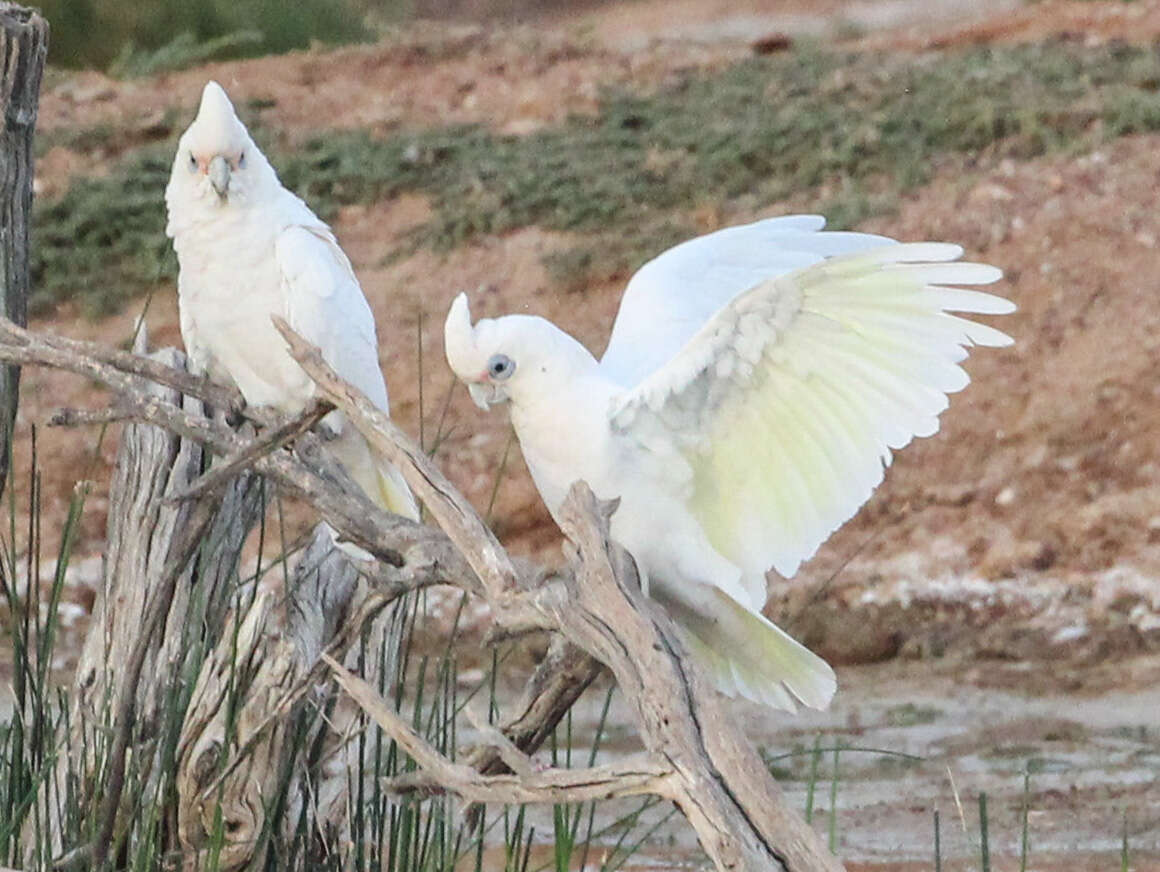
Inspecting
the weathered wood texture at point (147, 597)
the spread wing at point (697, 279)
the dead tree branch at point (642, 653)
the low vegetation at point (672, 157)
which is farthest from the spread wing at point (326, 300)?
the low vegetation at point (672, 157)

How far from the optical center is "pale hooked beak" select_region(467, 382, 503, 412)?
2.38 meters

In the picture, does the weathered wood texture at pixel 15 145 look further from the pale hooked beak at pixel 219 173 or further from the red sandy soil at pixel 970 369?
the red sandy soil at pixel 970 369

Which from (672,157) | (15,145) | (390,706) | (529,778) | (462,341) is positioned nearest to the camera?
(529,778)

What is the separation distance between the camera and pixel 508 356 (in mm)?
2348

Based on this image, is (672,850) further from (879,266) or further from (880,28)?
(880,28)

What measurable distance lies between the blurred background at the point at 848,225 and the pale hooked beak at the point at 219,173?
110cm

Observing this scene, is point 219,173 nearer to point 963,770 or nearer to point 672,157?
point 963,770

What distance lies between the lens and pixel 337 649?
2.30 m

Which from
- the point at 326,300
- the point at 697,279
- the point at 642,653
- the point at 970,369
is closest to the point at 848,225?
the point at 970,369

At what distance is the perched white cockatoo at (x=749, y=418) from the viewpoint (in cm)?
232

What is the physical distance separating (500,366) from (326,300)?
0.83 metres

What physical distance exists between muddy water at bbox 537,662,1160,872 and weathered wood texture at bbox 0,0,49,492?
5.82ft

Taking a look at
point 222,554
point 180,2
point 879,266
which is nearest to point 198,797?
point 222,554

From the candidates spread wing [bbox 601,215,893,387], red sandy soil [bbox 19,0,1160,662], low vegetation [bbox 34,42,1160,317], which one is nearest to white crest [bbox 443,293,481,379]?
spread wing [bbox 601,215,893,387]
